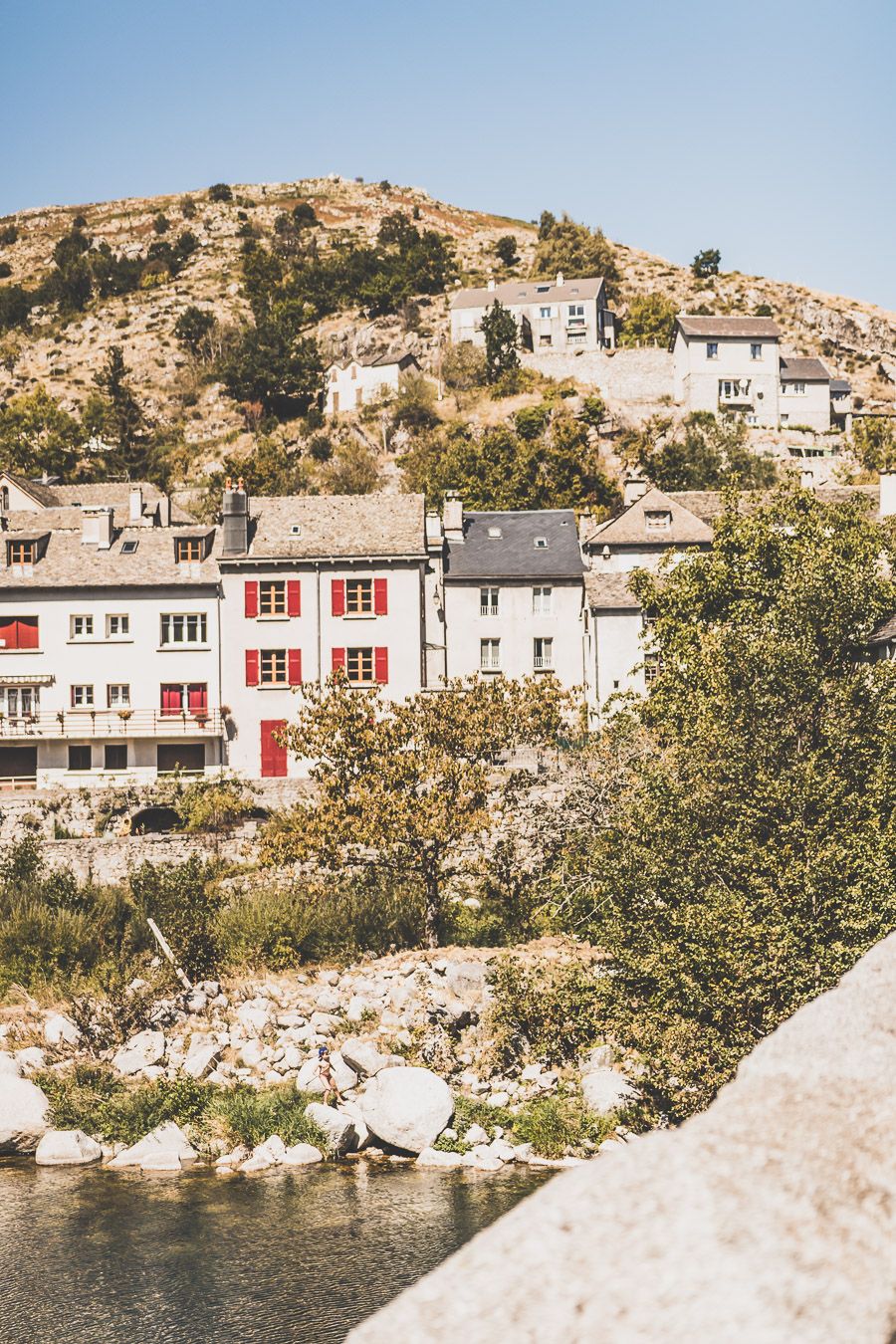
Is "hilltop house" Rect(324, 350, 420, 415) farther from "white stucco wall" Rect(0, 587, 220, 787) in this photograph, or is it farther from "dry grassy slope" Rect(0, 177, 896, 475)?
"white stucco wall" Rect(0, 587, 220, 787)

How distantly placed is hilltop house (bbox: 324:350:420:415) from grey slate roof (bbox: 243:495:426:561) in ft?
169

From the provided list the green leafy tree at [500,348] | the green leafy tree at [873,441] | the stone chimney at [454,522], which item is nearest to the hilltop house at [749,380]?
the green leafy tree at [873,441]

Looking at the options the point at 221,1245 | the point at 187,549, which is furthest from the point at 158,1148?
the point at 187,549

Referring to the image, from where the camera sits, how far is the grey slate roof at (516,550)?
1989 inches

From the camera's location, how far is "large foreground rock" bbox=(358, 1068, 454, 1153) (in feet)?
76.3

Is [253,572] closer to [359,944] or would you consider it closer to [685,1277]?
[359,944]

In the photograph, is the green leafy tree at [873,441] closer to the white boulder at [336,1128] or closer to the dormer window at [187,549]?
the dormer window at [187,549]

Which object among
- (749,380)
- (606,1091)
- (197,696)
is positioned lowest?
(606,1091)

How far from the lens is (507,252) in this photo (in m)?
142

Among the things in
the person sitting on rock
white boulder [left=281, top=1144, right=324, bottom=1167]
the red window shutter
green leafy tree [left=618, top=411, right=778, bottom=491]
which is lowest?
white boulder [left=281, top=1144, right=324, bottom=1167]

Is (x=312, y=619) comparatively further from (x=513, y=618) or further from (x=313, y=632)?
(x=513, y=618)

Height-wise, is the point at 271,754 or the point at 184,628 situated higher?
the point at 184,628

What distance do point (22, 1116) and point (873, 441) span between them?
246 ft

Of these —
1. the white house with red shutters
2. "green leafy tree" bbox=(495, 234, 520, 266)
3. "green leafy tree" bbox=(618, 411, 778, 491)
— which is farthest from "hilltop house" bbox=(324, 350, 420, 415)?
Answer: the white house with red shutters
